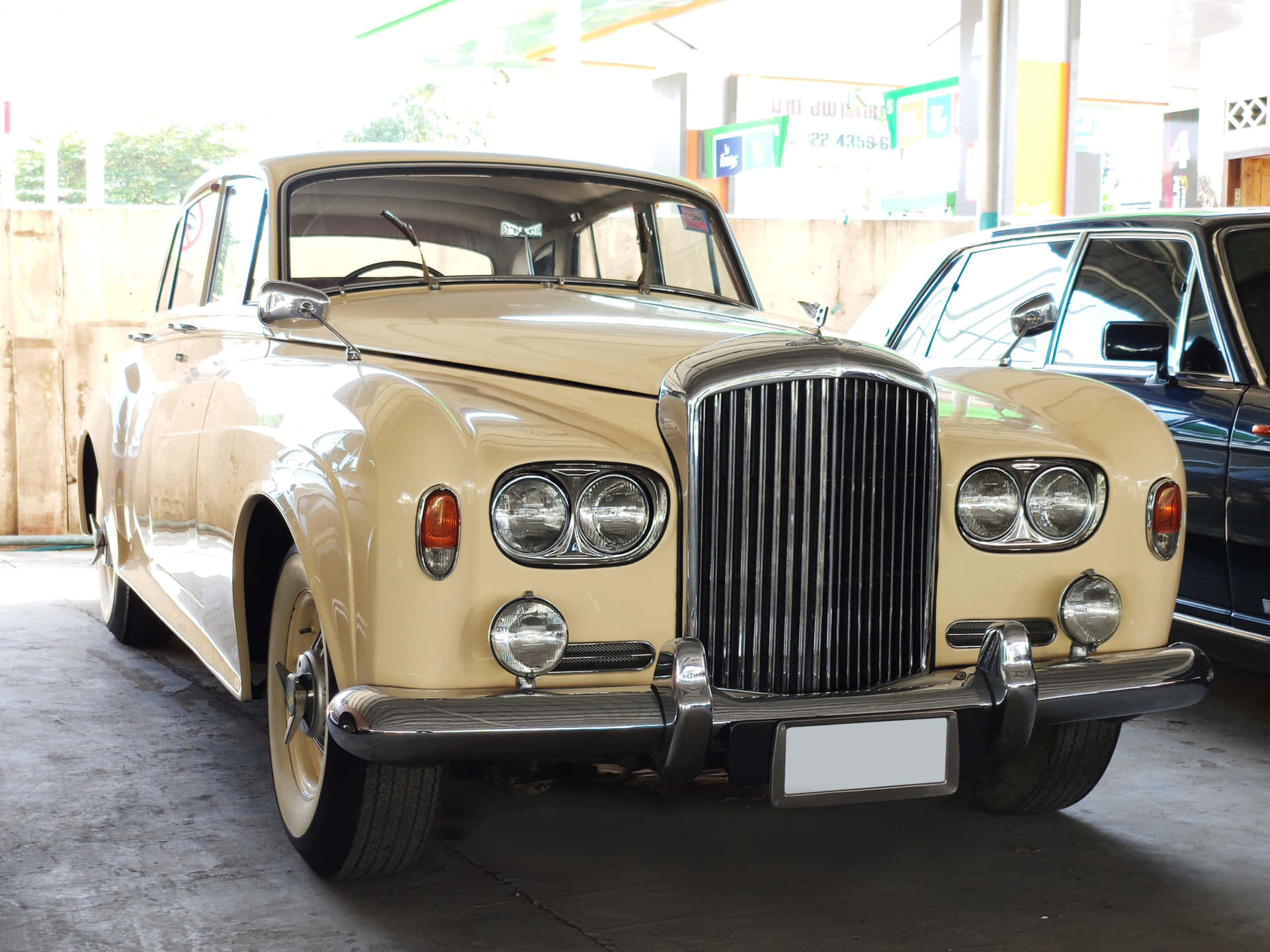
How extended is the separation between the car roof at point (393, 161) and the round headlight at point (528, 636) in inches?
74.9

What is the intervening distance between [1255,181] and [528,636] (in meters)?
11.8

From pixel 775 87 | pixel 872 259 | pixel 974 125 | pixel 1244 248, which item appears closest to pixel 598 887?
pixel 1244 248

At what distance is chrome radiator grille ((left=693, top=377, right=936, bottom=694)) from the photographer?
9.39ft

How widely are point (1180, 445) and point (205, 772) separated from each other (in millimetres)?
3229

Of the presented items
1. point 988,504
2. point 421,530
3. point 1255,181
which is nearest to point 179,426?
point 421,530

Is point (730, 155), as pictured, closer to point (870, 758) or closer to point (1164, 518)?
point (1164, 518)

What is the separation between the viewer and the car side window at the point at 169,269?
5.36m

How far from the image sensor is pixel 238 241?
436 cm

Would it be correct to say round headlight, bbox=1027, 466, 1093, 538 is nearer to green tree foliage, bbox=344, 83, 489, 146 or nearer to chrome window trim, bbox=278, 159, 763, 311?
chrome window trim, bbox=278, 159, 763, 311

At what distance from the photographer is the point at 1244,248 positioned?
473 centimetres

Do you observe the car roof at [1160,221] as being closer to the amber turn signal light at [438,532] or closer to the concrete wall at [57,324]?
the concrete wall at [57,324]

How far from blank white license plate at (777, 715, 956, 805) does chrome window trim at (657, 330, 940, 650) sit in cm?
28

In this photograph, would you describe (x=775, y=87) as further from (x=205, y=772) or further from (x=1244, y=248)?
(x=205, y=772)

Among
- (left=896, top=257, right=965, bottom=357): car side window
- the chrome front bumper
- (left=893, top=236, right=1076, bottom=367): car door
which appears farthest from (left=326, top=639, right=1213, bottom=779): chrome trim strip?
(left=896, top=257, right=965, bottom=357): car side window
